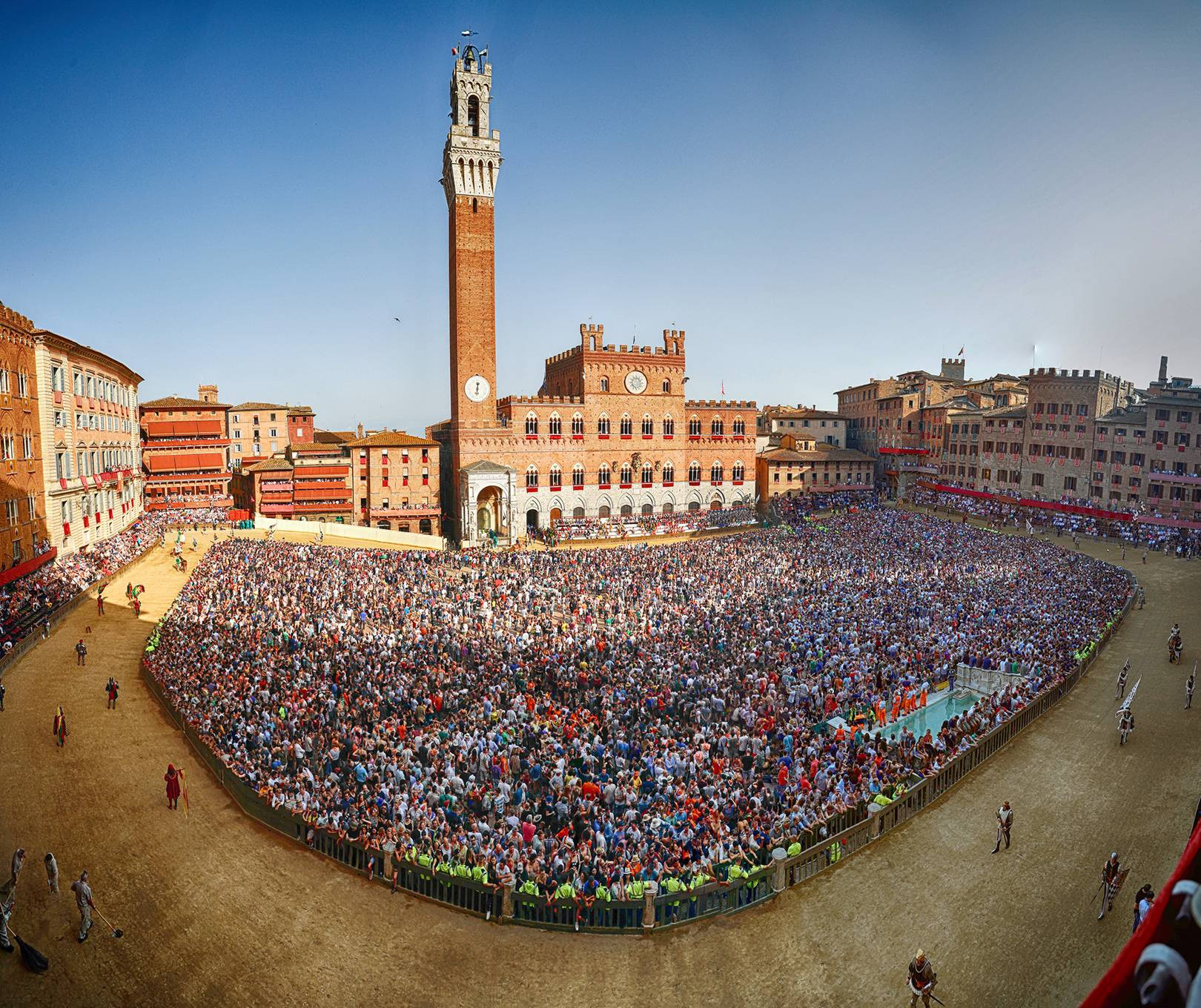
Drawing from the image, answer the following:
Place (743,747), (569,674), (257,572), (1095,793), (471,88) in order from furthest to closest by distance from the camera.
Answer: (471,88) → (257,572) → (569,674) → (743,747) → (1095,793)

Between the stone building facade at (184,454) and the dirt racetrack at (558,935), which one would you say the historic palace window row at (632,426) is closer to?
the stone building facade at (184,454)

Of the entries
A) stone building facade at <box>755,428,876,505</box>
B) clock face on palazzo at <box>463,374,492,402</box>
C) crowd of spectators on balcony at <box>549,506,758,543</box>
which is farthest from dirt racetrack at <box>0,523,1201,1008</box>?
stone building facade at <box>755,428,876,505</box>

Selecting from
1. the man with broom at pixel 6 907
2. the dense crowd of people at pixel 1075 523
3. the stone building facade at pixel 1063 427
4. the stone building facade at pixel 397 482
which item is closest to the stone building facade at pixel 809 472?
the dense crowd of people at pixel 1075 523

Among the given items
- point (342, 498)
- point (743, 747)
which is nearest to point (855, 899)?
point (743, 747)

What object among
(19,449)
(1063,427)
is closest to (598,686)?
(19,449)

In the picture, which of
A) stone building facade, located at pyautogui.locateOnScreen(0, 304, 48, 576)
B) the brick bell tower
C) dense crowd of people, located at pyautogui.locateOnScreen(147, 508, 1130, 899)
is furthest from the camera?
the brick bell tower

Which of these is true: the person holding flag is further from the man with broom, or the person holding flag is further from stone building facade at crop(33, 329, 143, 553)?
stone building facade at crop(33, 329, 143, 553)

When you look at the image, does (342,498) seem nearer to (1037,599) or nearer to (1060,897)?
(1037,599)
